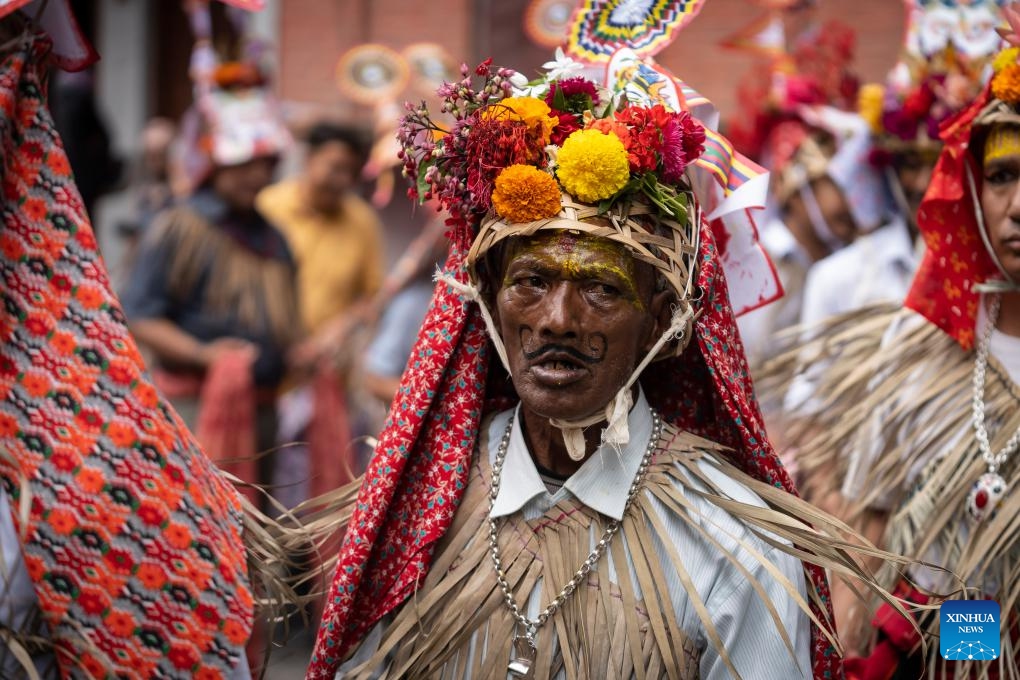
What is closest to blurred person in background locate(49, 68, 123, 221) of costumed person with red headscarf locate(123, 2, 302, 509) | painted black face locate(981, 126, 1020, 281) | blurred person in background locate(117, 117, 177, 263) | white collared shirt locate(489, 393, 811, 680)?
blurred person in background locate(117, 117, 177, 263)

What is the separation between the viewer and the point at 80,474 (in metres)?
2.65

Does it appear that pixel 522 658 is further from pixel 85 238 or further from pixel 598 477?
pixel 85 238

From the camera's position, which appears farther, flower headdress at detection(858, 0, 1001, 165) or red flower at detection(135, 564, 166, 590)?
flower headdress at detection(858, 0, 1001, 165)

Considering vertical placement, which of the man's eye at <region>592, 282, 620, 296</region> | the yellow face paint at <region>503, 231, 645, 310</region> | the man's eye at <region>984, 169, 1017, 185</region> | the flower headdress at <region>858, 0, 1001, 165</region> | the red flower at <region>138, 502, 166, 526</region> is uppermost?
the flower headdress at <region>858, 0, 1001, 165</region>

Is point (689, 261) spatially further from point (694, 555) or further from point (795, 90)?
point (795, 90)

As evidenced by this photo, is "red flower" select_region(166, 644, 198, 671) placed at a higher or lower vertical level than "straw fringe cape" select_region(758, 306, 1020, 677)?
lower

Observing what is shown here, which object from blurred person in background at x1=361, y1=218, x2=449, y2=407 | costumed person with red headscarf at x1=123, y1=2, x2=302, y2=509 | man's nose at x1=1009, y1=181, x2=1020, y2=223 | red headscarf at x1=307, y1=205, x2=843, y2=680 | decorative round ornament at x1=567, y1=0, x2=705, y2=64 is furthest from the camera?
blurred person in background at x1=361, y1=218, x2=449, y2=407

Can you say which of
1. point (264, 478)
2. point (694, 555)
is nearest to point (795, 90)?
point (264, 478)

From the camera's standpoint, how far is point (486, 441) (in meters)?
2.96

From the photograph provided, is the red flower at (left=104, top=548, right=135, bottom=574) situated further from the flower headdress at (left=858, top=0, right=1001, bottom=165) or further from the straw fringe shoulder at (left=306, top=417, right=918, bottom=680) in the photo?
the flower headdress at (left=858, top=0, right=1001, bottom=165)

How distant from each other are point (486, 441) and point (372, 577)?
40 centimetres

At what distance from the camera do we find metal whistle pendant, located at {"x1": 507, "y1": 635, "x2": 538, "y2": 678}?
265cm

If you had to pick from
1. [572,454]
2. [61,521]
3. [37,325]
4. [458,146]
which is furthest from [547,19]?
[61,521]

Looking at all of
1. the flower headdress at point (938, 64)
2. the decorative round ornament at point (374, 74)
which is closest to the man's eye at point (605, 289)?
the flower headdress at point (938, 64)
